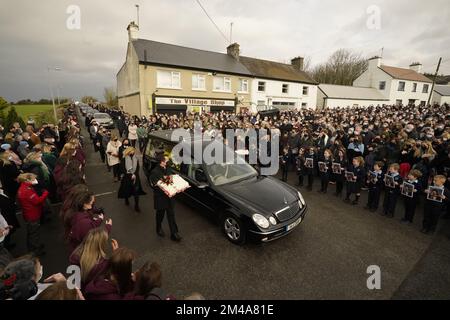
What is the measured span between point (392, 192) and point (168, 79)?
66.0 feet

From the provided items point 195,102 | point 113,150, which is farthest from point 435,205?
point 195,102

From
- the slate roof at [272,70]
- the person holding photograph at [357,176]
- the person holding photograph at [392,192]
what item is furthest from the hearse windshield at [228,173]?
the slate roof at [272,70]

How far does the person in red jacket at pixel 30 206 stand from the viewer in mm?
3930

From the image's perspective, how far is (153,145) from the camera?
7.20 metres

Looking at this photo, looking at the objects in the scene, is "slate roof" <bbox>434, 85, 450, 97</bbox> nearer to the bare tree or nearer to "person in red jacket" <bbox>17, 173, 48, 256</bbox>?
the bare tree

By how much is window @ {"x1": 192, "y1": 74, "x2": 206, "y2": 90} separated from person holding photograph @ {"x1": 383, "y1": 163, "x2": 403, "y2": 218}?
19892 millimetres

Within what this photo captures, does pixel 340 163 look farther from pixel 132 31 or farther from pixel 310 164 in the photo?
pixel 132 31

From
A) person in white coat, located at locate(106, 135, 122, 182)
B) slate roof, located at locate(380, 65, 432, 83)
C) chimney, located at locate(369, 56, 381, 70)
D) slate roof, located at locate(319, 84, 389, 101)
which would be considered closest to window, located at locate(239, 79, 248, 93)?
slate roof, located at locate(319, 84, 389, 101)

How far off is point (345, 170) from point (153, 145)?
6.16 metres

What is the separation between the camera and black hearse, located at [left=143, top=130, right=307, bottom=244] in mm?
4137

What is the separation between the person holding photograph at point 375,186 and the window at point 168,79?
758 inches

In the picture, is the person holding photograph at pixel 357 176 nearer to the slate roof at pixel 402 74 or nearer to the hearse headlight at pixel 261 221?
the hearse headlight at pixel 261 221
